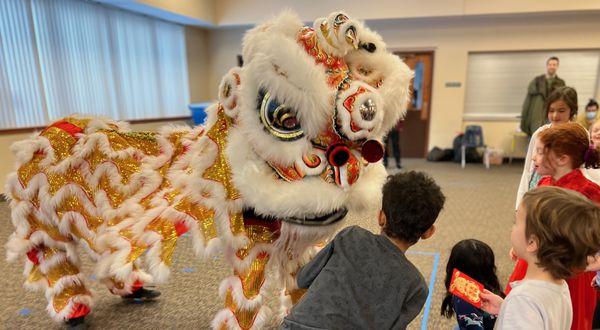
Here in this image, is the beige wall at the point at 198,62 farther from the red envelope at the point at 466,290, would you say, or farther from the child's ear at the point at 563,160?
the red envelope at the point at 466,290

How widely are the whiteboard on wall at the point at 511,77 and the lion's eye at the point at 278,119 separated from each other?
20.2ft

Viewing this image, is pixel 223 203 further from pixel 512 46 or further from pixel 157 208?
pixel 512 46

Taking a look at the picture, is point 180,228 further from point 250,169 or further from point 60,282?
point 60,282

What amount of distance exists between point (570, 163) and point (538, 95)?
4728mm

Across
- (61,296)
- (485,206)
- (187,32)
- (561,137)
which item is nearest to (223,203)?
(61,296)

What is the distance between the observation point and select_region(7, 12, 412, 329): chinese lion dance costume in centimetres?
96

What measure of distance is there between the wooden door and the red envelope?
5.72 metres

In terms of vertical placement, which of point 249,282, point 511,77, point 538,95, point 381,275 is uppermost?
point 511,77

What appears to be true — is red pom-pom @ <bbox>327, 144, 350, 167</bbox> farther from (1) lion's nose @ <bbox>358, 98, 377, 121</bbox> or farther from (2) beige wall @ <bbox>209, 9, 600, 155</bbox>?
(2) beige wall @ <bbox>209, 9, 600, 155</bbox>

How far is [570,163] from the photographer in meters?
1.40

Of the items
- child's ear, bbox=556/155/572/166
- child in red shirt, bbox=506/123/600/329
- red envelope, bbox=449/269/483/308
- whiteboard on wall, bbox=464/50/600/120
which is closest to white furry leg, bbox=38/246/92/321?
Result: red envelope, bbox=449/269/483/308

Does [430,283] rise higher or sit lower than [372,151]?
lower

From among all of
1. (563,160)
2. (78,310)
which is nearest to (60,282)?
(78,310)

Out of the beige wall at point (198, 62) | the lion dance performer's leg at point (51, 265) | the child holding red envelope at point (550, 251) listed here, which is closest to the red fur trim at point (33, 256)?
the lion dance performer's leg at point (51, 265)
